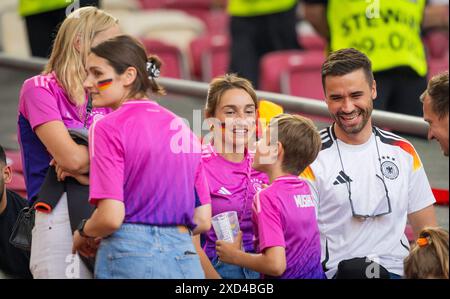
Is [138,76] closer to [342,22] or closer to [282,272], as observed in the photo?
[282,272]

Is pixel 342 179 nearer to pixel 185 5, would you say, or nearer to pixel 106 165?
pixel 106 165

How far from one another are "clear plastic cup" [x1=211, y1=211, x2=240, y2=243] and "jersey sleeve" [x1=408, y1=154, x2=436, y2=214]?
0.83 meters

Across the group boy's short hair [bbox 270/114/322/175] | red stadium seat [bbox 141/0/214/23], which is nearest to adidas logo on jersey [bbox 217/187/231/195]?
boy's short hair [bbox 270/114/322/175]

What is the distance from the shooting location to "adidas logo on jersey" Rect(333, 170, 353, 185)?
5.36 m

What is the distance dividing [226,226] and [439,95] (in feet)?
3.55

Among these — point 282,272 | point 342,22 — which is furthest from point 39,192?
point 342,22

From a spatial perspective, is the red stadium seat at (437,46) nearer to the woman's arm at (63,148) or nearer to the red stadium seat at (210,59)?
the red stadium seat at (210,59)

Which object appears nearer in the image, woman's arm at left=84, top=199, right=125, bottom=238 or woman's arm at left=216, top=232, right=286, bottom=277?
woman's arm at left=84, top=199, right=125, bottom=238

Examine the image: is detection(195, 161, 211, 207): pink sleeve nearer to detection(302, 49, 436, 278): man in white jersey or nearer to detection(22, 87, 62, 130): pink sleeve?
detection(22, 87, 62, 130): pink sleeve

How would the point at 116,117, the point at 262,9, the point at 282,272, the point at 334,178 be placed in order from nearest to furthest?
1. the point at 116,117
2. the point at 282,272
3. the point at 334,178
4. the point at 262,9

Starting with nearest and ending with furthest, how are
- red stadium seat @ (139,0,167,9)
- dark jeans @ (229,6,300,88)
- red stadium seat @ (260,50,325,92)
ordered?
red stadium seat @ (260,50,325,92), dark jeans @ (229,6,300,88), red stadium seat @ (139,0,167,9)

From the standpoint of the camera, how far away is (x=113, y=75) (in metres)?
4.56

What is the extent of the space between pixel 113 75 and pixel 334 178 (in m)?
1.25

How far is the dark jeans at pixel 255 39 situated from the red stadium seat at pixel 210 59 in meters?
1.00
